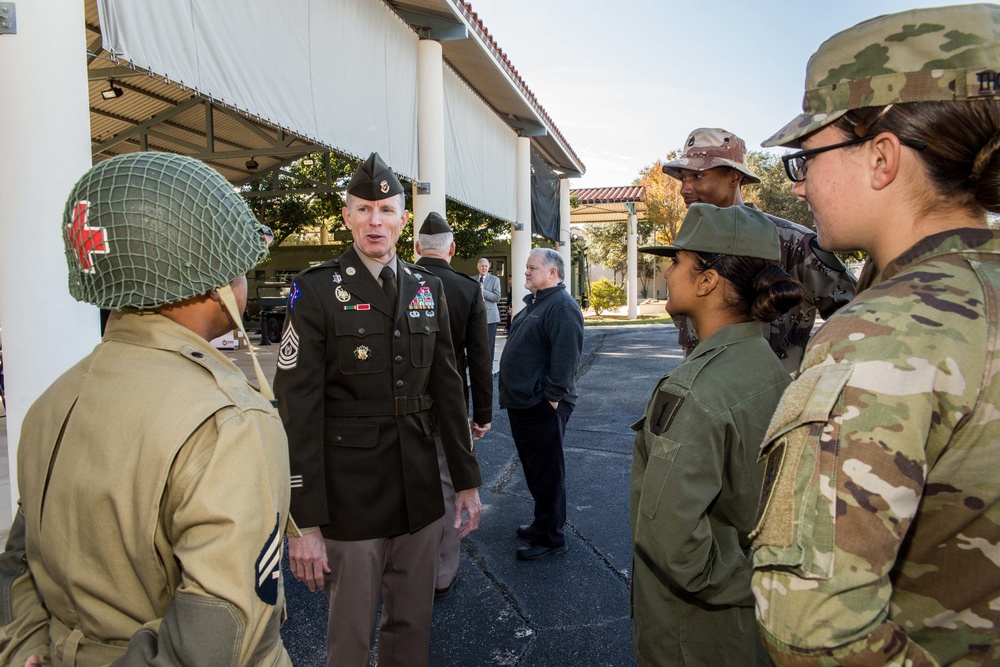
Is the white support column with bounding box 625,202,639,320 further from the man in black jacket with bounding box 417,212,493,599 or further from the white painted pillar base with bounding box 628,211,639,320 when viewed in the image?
the man in black jacket with bounding box 417,212,493,599

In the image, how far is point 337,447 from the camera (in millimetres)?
2395

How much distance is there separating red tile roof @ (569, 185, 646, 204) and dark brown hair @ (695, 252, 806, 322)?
21.0 m

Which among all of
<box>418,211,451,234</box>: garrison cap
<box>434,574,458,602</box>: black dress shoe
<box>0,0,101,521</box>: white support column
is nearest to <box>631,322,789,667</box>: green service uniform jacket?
<box>434,574,458,602</box>: black dress shoe

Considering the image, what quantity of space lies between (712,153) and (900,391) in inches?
98.4

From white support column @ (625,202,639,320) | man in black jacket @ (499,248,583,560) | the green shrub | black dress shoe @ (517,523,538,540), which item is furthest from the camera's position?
the green shrub

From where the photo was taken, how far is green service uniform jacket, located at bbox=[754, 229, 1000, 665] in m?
0.81

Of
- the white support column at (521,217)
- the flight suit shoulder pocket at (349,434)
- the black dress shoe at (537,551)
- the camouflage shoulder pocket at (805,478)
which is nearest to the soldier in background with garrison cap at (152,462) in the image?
the camouflage shoulder pocket at (805,478)

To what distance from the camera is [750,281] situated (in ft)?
6.14

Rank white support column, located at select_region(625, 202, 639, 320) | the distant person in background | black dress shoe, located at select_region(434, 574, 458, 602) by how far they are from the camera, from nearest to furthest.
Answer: black dress shoe, located at select_region(434, 574, 458, 602)
the distant person in background
white support column, located at select_region(625, 202, 639, 320)

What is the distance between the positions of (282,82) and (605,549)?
4445 mm

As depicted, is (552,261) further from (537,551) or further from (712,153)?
(537,551)

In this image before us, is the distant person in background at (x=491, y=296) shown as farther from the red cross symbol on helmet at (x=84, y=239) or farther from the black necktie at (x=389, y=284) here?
the red cross symbol on helmet at (x=84, y=239)

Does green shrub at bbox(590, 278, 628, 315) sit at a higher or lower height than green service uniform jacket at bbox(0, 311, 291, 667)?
lower

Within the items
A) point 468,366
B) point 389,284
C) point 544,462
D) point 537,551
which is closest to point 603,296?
point 544,462
